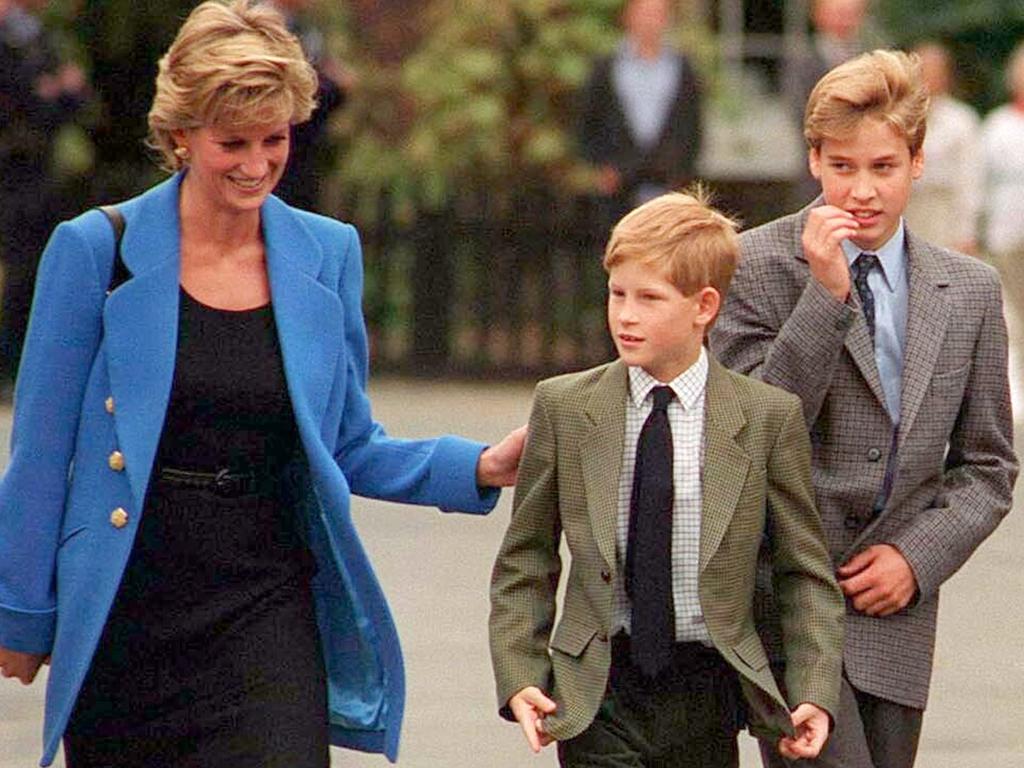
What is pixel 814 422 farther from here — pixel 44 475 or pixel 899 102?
pixel 44 475

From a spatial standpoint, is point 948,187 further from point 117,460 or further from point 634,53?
point 117,460

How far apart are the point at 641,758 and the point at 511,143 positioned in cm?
1185

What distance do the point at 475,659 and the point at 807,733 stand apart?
3476 mm

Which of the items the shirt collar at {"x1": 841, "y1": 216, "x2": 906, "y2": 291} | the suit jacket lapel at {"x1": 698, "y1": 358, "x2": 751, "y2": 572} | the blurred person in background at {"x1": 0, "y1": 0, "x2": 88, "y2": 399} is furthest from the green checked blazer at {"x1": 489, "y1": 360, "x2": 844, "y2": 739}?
the blurred person in background at {"x1": 0, "y1": 0, "x2": 88, "y2": 399}

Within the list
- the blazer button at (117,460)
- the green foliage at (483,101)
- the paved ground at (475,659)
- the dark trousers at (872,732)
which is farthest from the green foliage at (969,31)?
the blazer button at (117,460)

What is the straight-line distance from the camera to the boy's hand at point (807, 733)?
425cm

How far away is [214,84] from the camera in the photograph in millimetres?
4305

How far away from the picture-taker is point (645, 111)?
13430 mm

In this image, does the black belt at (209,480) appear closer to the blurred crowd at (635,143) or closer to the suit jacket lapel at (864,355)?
the suit jacket lapel at (864,355)

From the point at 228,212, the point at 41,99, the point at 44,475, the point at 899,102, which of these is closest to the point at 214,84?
the point at 228,212

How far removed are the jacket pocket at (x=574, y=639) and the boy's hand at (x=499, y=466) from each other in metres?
0.50

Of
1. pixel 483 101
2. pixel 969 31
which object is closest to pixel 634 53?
pixel 483 101

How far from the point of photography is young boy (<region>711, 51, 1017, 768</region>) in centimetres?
434

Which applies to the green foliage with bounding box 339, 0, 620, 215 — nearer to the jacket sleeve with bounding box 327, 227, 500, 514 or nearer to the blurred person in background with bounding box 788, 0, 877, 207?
the blurred person in background with bounding box 788, 0, 877, 207
